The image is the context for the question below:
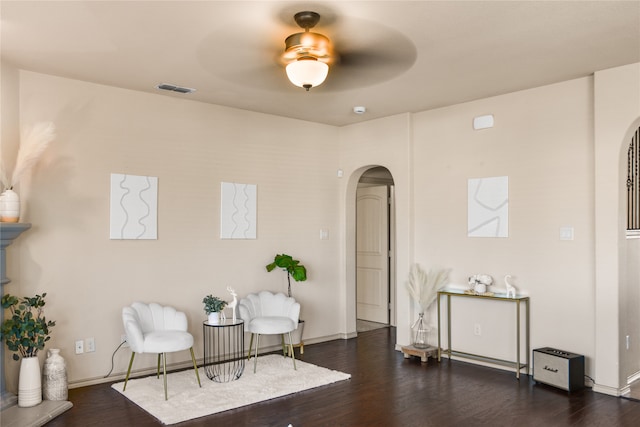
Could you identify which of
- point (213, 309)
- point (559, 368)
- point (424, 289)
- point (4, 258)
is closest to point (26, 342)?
point (4, 258)

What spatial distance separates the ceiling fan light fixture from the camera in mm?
3363

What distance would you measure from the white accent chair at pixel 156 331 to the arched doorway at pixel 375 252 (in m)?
3.20

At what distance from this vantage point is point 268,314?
5.55 meters

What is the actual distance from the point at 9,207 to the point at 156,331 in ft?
5.22

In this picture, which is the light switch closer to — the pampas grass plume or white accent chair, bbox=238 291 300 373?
white accent chair, bbox=238 291 300 373

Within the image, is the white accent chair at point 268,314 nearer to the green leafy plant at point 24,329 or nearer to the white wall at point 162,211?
the white wall at point 162,211

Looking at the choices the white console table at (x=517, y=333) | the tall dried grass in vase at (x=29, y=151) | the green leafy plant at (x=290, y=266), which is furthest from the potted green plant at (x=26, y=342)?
the white console table at (x=517, y=333)

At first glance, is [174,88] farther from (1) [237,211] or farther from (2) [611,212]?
(2) [611,212]

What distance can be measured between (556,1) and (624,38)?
965mm

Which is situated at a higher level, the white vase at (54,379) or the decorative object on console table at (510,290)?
the decorative object on console table at (510,290)

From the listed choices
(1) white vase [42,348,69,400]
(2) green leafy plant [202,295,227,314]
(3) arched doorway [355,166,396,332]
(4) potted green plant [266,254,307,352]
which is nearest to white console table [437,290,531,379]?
(4) potted green plant [266,254,307,352]

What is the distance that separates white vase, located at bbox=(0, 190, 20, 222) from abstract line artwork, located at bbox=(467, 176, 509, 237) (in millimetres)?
4252

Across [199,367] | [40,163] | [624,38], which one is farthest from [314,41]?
[199,367]

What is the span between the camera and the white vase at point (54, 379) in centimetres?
409
